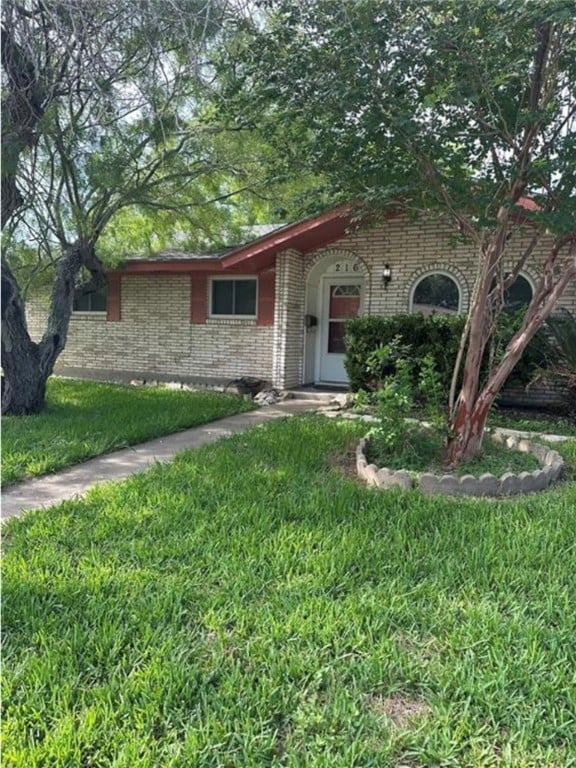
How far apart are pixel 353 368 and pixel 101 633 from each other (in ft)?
23.4

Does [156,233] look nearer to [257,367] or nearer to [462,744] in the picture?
[257,367]

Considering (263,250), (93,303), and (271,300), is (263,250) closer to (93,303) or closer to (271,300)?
(271,300)

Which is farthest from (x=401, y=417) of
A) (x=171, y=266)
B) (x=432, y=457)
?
(x=171, y=266)

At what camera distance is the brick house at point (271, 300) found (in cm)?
968

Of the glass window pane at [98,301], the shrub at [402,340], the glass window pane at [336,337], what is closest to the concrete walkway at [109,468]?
the shrub at [402,340]

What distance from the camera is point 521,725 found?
6.70 feet

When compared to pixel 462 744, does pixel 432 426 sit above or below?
above

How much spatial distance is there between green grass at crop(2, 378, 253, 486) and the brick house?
63.5 inches

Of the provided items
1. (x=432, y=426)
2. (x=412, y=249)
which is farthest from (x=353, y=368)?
(x=432, y=426)

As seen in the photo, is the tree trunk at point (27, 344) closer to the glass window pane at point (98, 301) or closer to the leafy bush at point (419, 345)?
the leafy bush at point (419, 345)

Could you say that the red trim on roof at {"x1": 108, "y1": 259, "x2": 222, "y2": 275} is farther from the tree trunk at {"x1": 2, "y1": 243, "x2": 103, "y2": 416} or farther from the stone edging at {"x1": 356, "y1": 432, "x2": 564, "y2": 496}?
the stone edging at {"x1": 356, "y1": 432, "x2": 564, "y2": 496}

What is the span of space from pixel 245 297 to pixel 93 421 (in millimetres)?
5288

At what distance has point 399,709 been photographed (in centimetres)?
216

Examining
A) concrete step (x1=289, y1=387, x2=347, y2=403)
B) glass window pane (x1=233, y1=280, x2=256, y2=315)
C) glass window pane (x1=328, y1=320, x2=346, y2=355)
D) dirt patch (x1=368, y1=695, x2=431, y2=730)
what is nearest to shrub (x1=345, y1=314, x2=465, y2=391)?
concrete step (x1=289, y1=387, x2=347, y2=403)
